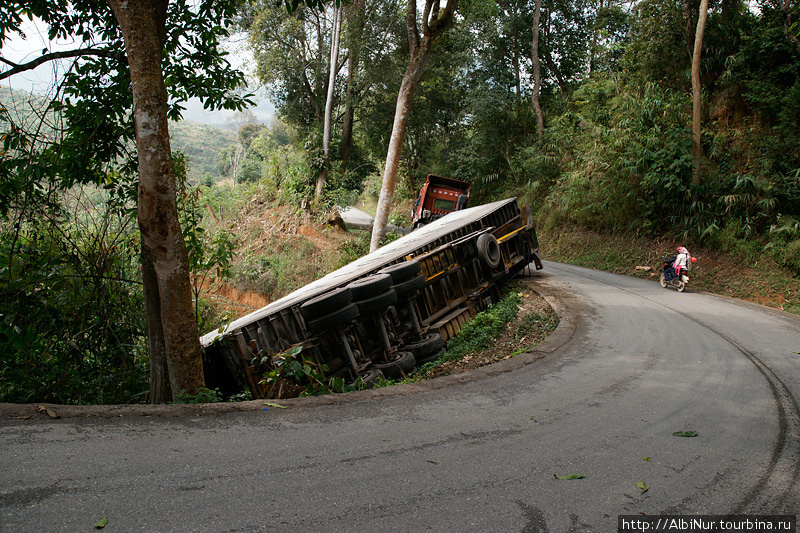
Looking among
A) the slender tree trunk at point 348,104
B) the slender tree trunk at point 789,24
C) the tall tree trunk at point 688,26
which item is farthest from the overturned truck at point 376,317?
the slender tree trunk at point 348,104

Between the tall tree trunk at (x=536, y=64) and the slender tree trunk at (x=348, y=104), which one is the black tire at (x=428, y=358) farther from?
the tall tree trunk at (x=536, y=64)

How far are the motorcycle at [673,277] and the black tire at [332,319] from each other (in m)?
9.58

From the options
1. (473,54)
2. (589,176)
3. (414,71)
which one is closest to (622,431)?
(414,71)

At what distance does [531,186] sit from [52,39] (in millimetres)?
20049

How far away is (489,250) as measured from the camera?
9.67 metres

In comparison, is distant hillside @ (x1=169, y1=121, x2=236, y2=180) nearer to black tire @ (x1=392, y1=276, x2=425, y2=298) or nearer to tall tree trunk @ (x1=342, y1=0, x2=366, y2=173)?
tall tree trunk @ (x1=342, y1=0, x2=366, y2=173)

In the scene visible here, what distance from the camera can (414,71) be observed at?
12875 mm

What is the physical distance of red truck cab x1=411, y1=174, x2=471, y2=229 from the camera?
60.4 feet

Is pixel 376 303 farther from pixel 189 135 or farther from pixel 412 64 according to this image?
pixel 189 135

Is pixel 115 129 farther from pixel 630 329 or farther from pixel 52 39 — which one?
pixel 630 329

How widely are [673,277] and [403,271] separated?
28.1 ft

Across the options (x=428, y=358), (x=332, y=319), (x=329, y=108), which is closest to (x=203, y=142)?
(x=329, y=108)

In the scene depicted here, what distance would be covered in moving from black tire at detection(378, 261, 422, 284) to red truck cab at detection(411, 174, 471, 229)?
36.8 ft

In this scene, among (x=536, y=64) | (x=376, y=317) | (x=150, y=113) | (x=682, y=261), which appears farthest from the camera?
(x=536, y=64)
